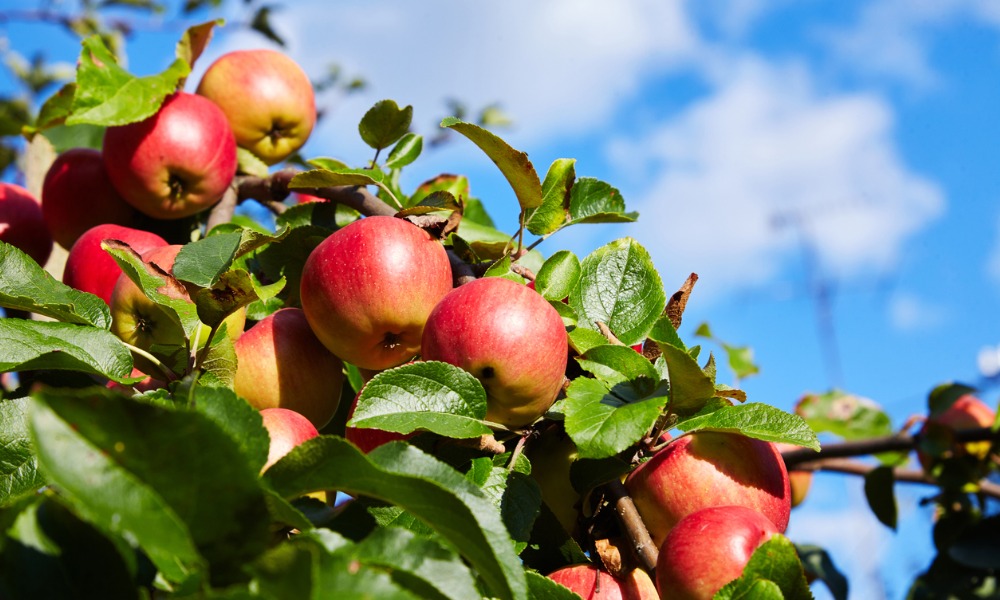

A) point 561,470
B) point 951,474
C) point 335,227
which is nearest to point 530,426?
point 561,470

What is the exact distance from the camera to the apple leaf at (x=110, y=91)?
44.7 inches

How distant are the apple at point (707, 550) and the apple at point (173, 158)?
2.67 feet

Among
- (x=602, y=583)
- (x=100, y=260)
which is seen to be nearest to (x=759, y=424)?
(x=602, y=583)

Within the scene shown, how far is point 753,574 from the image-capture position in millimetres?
625

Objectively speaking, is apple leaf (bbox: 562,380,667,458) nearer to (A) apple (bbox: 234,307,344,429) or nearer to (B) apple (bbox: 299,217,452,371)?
(B) apple (bbox: 299,217,452,371)

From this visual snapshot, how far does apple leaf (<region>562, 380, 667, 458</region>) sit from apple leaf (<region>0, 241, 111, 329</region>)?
452 mm

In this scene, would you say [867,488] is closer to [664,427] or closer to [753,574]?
[664,427]

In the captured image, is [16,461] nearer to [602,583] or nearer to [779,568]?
[602,583]

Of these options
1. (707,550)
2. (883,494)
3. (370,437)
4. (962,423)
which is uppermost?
(962,423)

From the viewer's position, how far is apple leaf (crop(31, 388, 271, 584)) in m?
0.39

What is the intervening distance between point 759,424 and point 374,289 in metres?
0.38

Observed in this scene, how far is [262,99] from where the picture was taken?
1354mm

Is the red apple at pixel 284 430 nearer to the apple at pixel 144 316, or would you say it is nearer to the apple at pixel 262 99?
the apple at pixel 144 316

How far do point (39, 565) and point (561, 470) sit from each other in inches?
20.9
